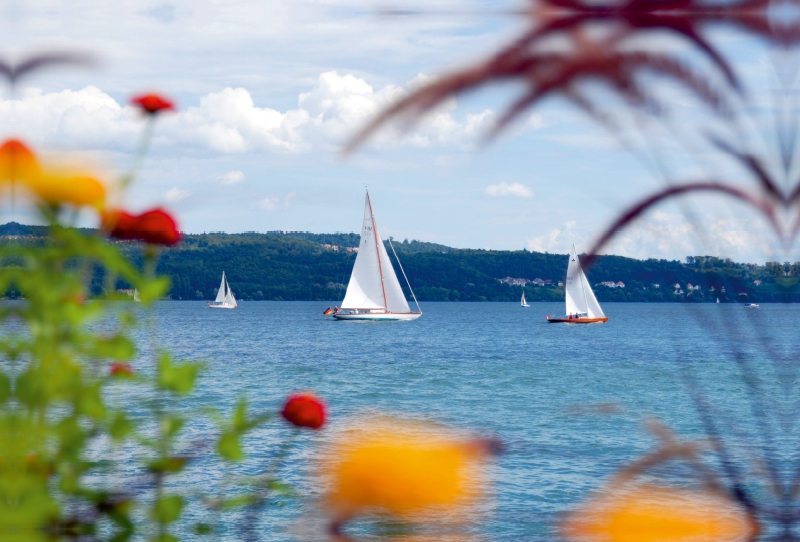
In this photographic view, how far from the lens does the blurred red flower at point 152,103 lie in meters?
1.18

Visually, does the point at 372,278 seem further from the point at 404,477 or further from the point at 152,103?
the point at 404,477

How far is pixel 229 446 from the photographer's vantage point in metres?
1.13

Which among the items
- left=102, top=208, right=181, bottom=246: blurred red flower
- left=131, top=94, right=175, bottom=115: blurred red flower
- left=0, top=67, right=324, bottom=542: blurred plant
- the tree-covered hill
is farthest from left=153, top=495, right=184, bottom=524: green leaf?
the tree-covered hill

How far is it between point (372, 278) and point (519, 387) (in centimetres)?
2169

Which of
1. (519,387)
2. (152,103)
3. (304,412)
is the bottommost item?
(519,387)

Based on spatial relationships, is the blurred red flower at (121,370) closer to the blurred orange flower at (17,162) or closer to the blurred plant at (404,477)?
the blurred orange flower at (17,162)

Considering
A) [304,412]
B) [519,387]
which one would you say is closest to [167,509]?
[304,412]

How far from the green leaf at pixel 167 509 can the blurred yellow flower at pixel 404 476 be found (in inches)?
17.9

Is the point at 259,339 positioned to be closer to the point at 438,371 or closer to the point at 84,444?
the point at 438,371

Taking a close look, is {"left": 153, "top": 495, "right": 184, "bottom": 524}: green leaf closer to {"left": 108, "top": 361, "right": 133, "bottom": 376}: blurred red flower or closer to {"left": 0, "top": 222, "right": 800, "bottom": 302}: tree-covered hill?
{"left": 108, "top": 361, "right": 133, "bottom": 376}: blurred red flower

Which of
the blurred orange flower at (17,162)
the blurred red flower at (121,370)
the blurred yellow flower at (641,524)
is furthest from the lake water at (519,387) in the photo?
the blurred orange flower at (17,162)

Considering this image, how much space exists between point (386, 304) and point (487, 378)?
19.4 m

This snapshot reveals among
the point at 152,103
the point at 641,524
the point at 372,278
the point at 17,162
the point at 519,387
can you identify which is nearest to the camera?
the point at 641,524

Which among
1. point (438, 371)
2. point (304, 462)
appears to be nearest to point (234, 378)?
point (438, 371)
